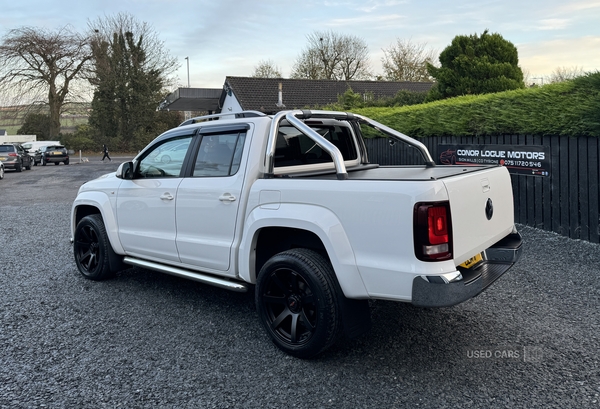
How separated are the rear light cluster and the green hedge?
190 inches

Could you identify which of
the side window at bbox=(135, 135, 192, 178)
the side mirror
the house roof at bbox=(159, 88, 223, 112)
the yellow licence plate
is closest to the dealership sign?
the yellow licence plate

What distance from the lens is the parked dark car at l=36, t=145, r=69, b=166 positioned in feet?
118

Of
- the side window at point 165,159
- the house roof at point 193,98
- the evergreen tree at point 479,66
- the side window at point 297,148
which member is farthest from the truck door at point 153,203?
the house roof at point 193,98

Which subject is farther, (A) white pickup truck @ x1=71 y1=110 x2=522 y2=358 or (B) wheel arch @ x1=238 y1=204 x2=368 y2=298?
(B) wheel arch @ x1=238 y1=204 x2=368 y2=298

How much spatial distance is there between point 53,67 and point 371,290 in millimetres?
49515

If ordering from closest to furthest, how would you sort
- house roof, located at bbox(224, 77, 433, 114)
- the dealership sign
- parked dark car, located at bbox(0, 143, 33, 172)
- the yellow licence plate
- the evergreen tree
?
the yellow licence plate
the dealership sign
the evergreen tree
parked dark car, located at bbox(0, 143, 33, 172)
house roof, located at bbox(224, 77, 433, 114)

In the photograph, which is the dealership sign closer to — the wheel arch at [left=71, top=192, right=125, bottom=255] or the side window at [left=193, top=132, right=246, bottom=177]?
the side window at [left=193, top=132, right=246, bottom=177]

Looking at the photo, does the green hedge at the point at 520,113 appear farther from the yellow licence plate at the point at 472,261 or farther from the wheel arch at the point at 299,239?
the wheel arch at the point at 299,239

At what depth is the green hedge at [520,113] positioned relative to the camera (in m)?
7.13

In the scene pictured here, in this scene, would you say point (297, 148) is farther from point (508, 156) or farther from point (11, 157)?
point (11, 157)

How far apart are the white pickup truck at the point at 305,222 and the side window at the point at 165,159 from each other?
15 millimetres

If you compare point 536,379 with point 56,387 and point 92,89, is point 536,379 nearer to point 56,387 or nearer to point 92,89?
point 56,387

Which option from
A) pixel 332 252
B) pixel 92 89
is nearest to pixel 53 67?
pixel 92 89

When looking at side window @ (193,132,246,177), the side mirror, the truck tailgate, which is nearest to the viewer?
the truck tailgate
